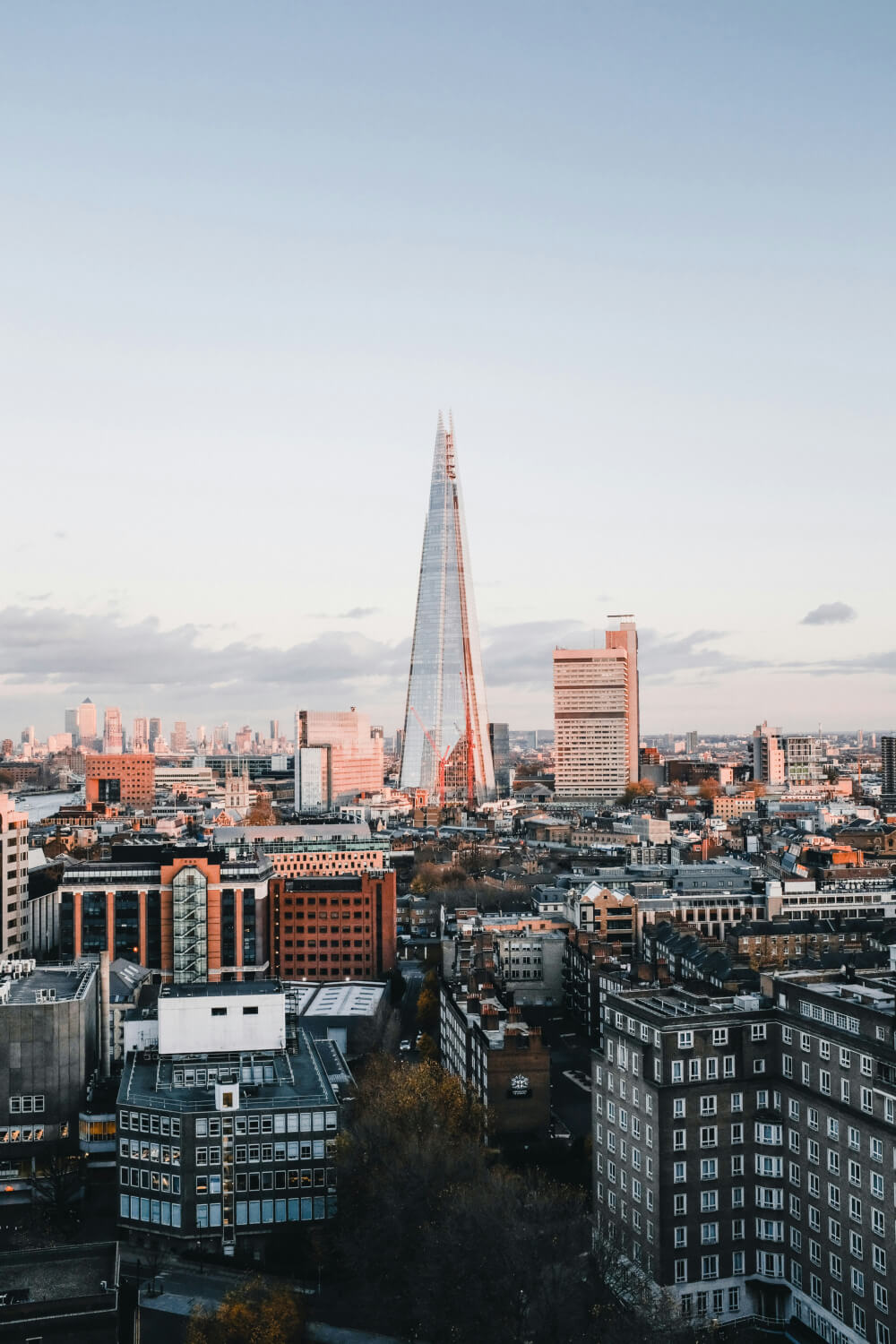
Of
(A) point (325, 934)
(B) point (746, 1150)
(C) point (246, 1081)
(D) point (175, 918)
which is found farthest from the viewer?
(A) point (325, 934)

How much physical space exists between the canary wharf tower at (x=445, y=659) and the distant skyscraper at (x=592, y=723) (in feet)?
83.0

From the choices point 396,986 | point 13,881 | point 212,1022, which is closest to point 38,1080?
point 212,1022

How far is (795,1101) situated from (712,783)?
138802mm

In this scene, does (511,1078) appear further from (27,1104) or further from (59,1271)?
(59,1271)

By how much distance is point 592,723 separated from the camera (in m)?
168

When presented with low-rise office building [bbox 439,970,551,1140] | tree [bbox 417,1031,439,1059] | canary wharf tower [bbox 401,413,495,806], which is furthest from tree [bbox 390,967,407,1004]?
canary wharf tower [bbox 401,413,495,806]

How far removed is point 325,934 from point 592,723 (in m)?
116

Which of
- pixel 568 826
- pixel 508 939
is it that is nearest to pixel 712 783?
pixel 568 826

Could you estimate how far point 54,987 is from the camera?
118 feet

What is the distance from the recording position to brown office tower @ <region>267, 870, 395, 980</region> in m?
54.6

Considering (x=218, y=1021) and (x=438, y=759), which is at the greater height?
(x=438, y=759)

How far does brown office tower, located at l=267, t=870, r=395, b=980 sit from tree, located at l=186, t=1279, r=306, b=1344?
106ft

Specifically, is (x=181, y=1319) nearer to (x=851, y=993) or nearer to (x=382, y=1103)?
(x=382, y=1103)

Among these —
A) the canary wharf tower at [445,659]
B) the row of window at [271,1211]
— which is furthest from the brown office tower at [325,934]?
the canary wharf tower at [445,659]
